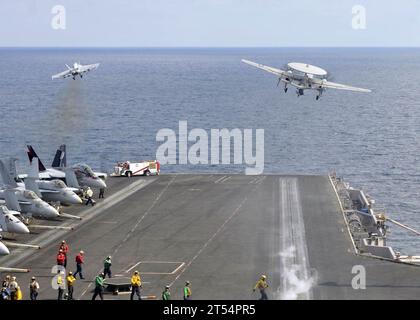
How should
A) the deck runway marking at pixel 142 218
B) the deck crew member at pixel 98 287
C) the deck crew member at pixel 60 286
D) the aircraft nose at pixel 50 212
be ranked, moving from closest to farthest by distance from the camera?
the deck crew member at pixel 98 287 → the deck crew member at pixel 60 286 → the deck runway marking at pixel 142 218 → the aircraft nose at pixel 50 212

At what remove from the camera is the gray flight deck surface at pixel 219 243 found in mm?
48688

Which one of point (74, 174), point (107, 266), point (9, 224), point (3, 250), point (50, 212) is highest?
point (74, 174)

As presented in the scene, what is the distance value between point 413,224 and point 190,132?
3187 inches

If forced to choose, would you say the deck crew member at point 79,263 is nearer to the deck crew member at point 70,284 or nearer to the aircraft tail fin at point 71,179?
the deck crew member at point 70,284

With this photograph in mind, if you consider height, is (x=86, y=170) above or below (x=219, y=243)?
above

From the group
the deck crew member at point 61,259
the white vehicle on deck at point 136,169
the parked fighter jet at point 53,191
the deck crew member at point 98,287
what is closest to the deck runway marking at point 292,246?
the deck crew member at point 98,287

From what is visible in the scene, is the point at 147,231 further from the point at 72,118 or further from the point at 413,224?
the point at 72,118

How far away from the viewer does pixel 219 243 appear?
60.1 m

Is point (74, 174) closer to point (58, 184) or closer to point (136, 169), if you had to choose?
point (58, 184)

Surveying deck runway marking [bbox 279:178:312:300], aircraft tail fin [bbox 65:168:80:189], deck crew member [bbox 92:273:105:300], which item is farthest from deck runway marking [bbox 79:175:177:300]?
deck runway marking [bbox 279:178:312:300]

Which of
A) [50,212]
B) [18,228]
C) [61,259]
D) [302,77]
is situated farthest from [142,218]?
[302,77]
